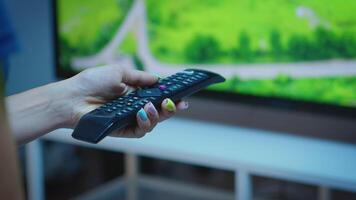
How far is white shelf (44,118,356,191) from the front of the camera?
140 centimetres

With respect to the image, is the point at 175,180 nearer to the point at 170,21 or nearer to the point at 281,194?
the point at 281,194

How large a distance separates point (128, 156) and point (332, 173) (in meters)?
0.76

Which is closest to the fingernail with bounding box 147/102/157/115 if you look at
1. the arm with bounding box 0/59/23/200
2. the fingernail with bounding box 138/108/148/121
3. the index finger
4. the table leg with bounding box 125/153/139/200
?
the fingernail with bounding box 138/108/148/121

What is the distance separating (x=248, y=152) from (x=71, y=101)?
538mm

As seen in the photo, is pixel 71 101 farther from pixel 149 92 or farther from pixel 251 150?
pixel 251 150

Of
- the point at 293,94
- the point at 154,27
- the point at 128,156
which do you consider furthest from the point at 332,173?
the point at 128,156

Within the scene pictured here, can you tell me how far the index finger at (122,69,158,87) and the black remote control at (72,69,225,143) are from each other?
2cm

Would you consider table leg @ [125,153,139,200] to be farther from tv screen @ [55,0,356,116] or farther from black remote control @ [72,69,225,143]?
black remote control @ [72,69,225,143]

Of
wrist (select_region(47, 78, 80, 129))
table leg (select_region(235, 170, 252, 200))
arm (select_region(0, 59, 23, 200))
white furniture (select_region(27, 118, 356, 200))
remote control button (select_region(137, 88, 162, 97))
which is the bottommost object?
table leg (select_region(235, 170, 252, 200))

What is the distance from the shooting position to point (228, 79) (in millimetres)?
1629

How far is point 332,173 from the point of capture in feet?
4.51

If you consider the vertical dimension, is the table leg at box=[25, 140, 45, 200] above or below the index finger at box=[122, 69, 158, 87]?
below

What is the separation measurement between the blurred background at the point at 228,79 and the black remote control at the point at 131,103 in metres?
0.42

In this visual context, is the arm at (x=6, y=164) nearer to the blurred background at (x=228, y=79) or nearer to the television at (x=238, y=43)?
the blurred background at (x=228, y=79)
